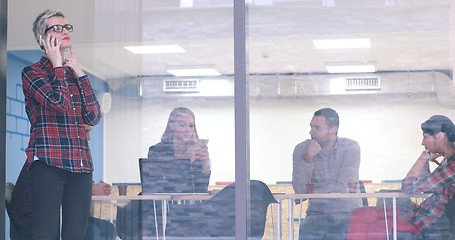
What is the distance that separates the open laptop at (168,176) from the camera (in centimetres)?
386

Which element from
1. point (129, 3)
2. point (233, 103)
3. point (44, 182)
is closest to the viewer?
point (44, 182)

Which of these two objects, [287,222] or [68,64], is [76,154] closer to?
[68,64]

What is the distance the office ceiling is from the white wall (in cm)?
17

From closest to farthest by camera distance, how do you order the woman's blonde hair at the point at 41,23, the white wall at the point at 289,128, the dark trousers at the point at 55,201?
the dark trousers at the point at 55,201
the white wall at the point at 289,128
the woman's blonde hair at the point at 41,23

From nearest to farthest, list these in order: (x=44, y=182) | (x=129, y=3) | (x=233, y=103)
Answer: (x=44, y=182) → (x=233, y=103) → (x=129, y=3)

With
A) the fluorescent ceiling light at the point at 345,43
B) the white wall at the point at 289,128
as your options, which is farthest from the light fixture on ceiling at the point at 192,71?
the fluorescent ceiling light at the point at 345,43

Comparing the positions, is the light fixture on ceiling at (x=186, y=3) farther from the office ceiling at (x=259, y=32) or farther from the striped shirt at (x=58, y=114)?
the striped shirt at (x=58, y=114)

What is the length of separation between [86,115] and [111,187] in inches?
16.7

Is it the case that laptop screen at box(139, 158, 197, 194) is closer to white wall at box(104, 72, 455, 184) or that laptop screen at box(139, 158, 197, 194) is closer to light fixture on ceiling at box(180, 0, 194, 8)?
white wall at box(104, 72, 455, 184)

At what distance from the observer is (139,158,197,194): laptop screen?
152 inches

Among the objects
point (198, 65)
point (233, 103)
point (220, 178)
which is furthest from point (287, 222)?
point (198, 65)

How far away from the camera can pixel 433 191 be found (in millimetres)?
3600

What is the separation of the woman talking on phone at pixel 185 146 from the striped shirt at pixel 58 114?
1.24 ft

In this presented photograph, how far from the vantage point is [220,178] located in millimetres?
3801
